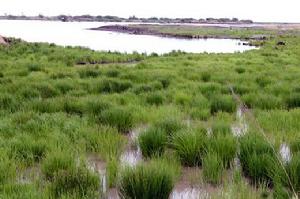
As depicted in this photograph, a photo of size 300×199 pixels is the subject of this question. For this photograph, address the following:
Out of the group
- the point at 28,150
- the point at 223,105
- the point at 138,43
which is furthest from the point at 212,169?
the point at 138,43

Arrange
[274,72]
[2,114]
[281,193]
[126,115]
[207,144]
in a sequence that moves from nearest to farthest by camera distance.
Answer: [281,193] < [207,144] < [126,115] < [2,114] < [274,72]

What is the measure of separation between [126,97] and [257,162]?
4.50m

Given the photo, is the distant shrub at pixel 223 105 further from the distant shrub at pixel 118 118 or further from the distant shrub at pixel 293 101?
the distant shrub at pixel 118 118

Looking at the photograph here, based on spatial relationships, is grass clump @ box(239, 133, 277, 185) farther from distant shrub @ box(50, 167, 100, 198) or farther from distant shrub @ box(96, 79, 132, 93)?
distant shrub @ box(96, 79, 132, 93)

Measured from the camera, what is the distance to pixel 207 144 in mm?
4945

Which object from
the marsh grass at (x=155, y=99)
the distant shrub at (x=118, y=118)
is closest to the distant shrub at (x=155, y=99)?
the marsh grass at (x=155, y=99)

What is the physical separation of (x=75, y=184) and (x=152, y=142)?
1.61 metres

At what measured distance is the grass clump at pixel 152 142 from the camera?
5155 mm

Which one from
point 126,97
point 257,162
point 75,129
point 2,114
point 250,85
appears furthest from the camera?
point 250,85

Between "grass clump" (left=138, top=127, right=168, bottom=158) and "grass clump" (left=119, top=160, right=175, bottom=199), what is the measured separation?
43.7 inches

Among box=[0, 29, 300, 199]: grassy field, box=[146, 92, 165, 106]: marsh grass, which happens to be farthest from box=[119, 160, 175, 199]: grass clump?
box=[146, 92, 165, 106]: marsh grass

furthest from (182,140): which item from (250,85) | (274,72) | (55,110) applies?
(274,72)

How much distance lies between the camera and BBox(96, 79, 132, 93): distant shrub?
9.92 meters

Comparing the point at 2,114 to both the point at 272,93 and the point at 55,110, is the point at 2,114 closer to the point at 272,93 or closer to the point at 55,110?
the point at 55,110
